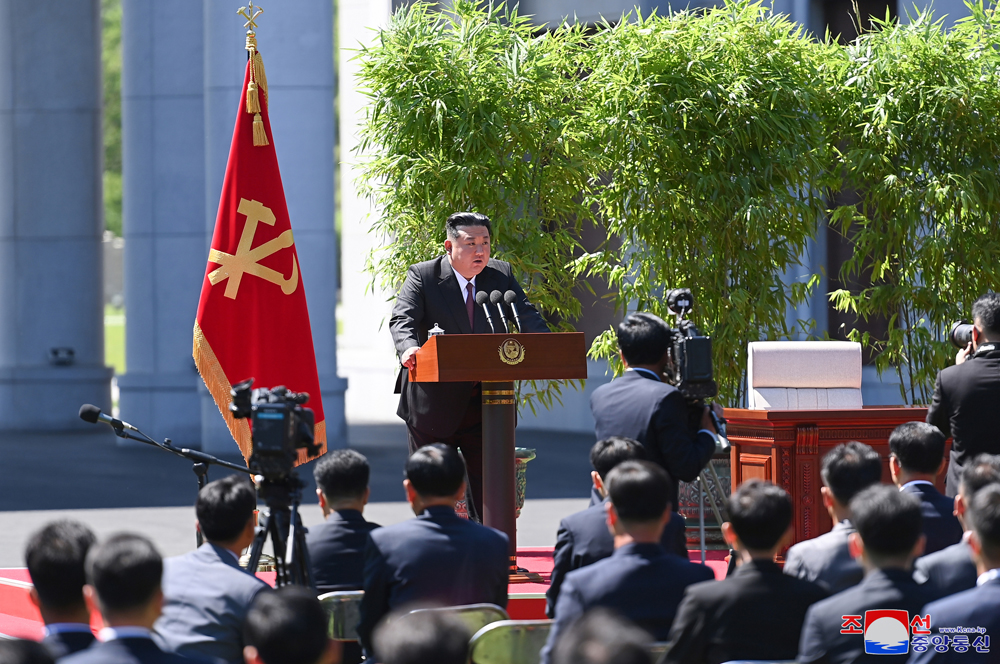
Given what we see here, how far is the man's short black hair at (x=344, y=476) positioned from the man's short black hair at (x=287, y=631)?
1.23 meters

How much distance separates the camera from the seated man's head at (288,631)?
2104 mm

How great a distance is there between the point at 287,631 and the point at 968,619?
1297 millimetres

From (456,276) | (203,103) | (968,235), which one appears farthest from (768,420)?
(203,103)

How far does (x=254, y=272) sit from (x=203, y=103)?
6.18m

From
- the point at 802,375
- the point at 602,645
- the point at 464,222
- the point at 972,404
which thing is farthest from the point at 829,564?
the point at 802,375

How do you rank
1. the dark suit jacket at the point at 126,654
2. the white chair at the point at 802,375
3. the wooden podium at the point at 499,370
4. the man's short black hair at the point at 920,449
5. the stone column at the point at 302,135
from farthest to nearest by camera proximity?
the stone column at the point at 302,135 → the white chair at the point at 802,375 → the wooden podium at the point at 499,370 → the man's short black hair at the point at 920,449 → the dark suit jacket at the point at 126,654

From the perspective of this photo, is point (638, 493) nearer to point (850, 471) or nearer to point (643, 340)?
point (850, 471)

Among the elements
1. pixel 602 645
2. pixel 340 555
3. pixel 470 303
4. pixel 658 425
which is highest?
pixel 470 303

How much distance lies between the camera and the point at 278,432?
3.25 meters

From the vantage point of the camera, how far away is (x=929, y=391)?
6.77 meters

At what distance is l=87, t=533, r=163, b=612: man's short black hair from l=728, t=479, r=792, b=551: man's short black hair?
1177 mm

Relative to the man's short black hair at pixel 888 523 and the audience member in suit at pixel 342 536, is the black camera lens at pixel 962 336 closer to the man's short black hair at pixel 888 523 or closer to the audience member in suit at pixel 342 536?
the man's short black hair at pixel 888 523

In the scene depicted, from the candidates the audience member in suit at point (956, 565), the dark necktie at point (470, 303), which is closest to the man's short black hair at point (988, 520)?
the audience member in suit at point (956, 565)
